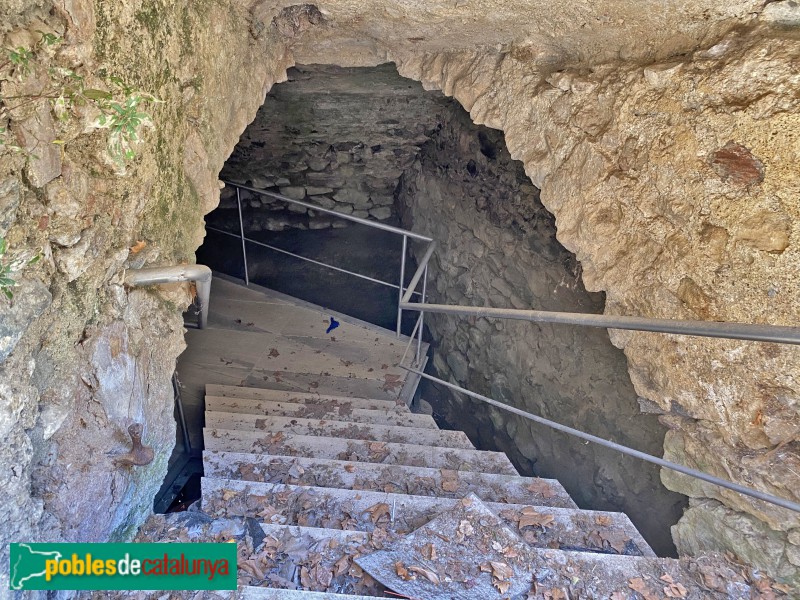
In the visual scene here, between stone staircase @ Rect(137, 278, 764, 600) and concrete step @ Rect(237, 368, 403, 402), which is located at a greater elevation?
concrete step @ Rect(237, 368, 403, 402)

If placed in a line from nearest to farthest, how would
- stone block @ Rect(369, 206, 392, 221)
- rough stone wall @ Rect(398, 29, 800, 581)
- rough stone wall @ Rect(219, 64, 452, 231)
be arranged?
rough stone wall @ Rect(398, 29, 800, 581) < rough stone wall @ Rect(219, 64, 452, 231) < stone block @ Rect(369, 206, 392, 221)

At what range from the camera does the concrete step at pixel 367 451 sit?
7.43 feet

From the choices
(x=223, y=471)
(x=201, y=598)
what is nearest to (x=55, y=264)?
(x=201, y=598)

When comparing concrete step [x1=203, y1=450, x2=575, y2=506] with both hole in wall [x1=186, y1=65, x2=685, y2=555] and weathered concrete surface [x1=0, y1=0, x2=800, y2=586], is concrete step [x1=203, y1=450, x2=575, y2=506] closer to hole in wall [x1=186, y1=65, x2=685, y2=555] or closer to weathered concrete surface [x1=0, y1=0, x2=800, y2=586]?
weathered concrete surface [x1=0, y1=0, x2=800, y2=586]

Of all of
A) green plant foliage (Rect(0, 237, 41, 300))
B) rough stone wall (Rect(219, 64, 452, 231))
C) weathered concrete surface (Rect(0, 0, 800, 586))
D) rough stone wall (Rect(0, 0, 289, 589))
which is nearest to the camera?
green plant foliage (Rect(0, 237, 41, 300))

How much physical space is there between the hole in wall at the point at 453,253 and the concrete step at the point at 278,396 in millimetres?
748

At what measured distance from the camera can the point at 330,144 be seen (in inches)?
175

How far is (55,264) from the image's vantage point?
1.25 meters

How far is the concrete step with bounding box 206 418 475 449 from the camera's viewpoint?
2516 millimetres

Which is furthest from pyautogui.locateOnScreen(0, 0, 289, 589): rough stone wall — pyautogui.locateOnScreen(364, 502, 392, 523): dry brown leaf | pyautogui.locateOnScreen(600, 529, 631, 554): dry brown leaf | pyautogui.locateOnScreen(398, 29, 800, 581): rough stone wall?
pyautogui.locateOnScreen(600, 529, 631, 554): dry brown leaf

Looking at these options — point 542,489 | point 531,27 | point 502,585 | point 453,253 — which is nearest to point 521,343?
point 453,253

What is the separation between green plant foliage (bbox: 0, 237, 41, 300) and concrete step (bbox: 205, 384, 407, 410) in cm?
194

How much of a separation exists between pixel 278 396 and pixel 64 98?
217 centimetres

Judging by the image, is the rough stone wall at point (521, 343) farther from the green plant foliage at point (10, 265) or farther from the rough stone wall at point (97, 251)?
the green plant foliage at point (10, 265)
